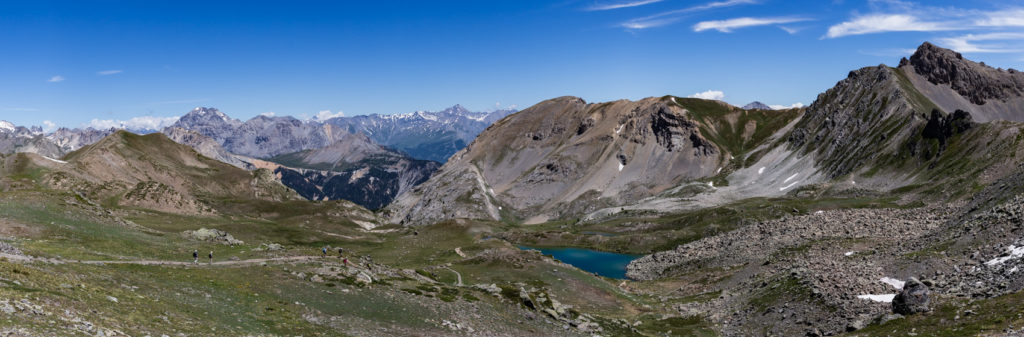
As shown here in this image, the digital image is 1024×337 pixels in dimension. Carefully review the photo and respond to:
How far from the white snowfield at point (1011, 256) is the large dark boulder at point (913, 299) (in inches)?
464

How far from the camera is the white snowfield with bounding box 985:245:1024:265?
5382 cm

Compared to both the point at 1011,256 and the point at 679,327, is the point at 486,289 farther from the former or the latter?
the point at 1011,256

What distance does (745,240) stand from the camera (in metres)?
128

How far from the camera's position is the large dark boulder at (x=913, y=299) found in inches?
1944

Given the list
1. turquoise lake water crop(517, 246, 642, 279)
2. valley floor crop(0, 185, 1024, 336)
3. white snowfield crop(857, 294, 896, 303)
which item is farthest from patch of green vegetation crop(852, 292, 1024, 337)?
turquoise lake water crop(517, 246, 642, 279)

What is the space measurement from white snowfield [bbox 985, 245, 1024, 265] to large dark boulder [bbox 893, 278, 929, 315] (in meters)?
11.8

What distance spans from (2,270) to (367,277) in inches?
1349

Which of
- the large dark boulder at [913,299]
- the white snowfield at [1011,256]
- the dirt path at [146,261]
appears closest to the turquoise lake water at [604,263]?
the white snowfield at [1011,256]

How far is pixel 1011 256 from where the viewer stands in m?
54.4

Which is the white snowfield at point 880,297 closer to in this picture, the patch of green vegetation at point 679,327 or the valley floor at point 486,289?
the valley floor at point 486,289

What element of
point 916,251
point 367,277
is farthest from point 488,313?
point 916,251

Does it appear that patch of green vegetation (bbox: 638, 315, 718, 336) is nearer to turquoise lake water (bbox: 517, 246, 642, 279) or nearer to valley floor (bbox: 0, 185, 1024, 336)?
valley floor (bbox: 0, 185, 1024, 336)

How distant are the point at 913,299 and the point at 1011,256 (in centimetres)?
1375

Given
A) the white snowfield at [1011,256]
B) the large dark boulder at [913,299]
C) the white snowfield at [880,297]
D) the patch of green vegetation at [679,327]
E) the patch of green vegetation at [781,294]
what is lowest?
the patch of green vegetation at [679,327]
